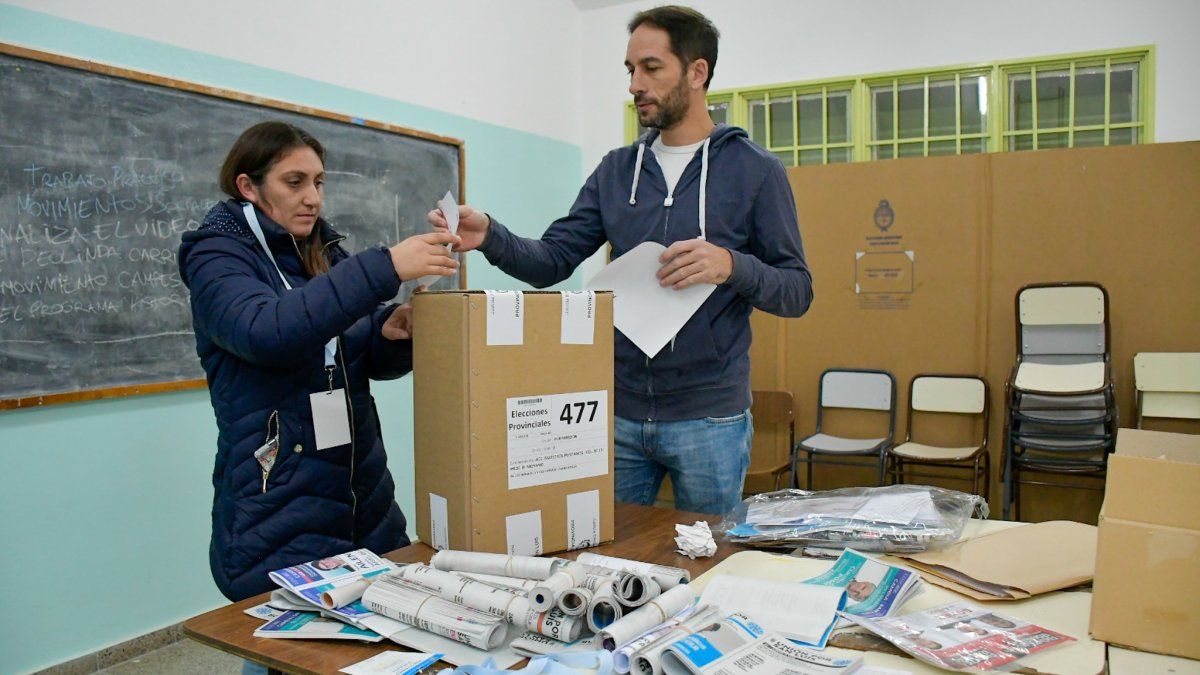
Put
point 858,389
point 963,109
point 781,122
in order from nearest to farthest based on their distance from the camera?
point 858,389 → point 963,109 → point 781,122

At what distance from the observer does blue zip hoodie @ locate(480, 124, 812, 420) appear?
169 centimetres

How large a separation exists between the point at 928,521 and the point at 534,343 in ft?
2.29

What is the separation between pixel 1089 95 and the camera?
167 inches

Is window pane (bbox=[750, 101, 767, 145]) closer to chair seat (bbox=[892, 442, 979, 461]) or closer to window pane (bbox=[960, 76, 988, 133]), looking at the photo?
window pane (bbox=[960, 76, 988, 133])

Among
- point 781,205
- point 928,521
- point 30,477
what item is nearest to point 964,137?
point 781,205

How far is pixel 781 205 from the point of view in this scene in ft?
5.66

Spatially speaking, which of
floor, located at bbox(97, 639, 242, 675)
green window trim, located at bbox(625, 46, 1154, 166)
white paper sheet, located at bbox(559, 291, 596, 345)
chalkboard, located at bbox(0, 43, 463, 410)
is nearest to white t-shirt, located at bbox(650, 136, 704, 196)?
white paper sheet, located at bbox(559, 291, 596, 345)

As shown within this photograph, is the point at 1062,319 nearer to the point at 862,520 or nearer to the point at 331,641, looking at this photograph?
the point at 862,520

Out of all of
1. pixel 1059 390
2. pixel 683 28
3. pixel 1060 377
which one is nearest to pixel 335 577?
pixel 683 28

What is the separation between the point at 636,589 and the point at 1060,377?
11.4 feet

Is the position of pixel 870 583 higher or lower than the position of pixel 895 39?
lower

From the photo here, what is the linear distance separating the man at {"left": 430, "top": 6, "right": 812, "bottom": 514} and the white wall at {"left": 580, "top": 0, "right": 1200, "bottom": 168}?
3.18 m

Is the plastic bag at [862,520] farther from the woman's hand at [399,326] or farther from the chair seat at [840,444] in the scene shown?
the chair seat at [840,444]

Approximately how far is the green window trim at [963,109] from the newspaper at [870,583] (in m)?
3.90
